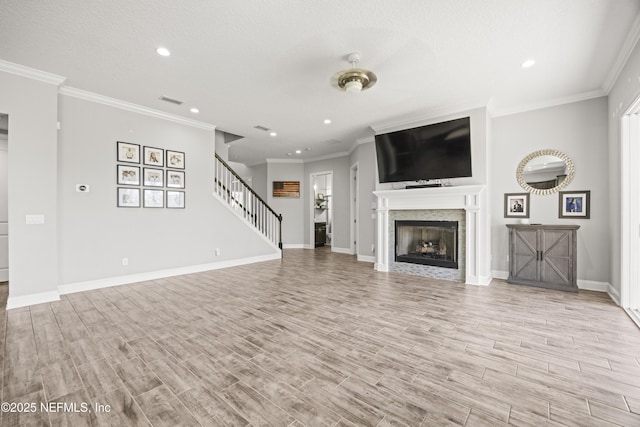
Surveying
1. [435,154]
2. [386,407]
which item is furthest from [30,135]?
[435,154]

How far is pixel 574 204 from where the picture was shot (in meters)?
4.24

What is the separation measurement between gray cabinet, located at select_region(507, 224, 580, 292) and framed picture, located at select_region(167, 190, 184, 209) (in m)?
5.87

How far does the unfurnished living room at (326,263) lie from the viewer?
181 cm

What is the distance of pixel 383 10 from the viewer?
242 centimetres

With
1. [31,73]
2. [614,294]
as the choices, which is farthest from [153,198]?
[614,294]

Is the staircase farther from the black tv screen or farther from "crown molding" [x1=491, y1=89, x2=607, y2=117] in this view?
"crown molding" [x1=491, y1=89, x2=607, y2=117]

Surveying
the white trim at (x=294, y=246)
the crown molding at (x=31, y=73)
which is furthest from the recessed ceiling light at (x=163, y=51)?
the white trim at (x=294, y=246)

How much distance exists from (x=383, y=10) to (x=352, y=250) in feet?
20.5

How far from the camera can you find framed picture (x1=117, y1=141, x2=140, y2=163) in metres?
4.48

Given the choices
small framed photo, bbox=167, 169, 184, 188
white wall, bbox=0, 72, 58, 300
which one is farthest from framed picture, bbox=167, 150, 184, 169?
white wall, bbox=0, 72, 58, 300

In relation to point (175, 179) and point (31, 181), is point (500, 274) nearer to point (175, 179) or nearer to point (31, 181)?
point (175, 179)

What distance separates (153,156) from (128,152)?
38cm

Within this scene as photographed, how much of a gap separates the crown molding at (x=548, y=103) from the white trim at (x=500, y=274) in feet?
9.13

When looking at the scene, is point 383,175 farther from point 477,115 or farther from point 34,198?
point 34,198
